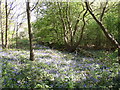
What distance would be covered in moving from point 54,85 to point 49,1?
43.8 ft

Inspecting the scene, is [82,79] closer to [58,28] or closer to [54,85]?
[54,85]

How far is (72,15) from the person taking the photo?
14.6 meters

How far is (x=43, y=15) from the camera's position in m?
18.2

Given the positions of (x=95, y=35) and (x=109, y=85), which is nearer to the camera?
(x=109, y=85)

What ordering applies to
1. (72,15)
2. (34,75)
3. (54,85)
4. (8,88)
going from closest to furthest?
(8,88) → (54,85) → (34,75) → (72,15)

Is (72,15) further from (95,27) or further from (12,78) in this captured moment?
(12,78)

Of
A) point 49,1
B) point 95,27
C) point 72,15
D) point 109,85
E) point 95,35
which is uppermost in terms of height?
point 49,1

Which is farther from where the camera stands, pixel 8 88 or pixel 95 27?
pixel 95 27

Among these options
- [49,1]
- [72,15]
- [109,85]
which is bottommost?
[109,85]

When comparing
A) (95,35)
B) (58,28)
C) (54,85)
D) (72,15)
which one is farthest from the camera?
(95,35)

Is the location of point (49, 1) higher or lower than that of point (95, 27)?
higher

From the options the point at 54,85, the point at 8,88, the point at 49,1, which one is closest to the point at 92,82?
Answer: the point at 54,85

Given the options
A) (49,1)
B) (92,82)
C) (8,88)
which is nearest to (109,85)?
(92,82)

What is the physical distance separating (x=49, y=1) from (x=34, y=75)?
12.8 meters
